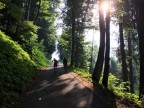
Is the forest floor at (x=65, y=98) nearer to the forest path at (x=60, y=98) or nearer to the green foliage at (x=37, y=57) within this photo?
the forest path at (x=60, y=98)

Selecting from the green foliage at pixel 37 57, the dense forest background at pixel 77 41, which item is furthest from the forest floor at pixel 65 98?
the green foliage at pixel 37 57

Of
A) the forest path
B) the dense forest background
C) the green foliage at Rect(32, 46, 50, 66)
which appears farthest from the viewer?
the green foliage at Rect(32, 46, 50, 66)

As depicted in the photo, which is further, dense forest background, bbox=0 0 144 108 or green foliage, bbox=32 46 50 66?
green foliage, bbox=32 46 50 66

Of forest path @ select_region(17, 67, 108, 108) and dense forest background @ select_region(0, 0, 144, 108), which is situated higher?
dense forest background @ select_region(0, 0, 144, 108)

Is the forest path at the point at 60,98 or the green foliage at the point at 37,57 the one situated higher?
the green foliage at the point at 37,57

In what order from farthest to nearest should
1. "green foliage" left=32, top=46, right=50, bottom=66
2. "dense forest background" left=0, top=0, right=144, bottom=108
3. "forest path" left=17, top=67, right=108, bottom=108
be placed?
"green foliage" left=32, top=46, right=50, bottom=66, "dense forest background" left=0, top=0, right=144, bottom=108, "forest path" left=17, top=67, right=108, bottom=108

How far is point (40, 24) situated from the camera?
58.6 m

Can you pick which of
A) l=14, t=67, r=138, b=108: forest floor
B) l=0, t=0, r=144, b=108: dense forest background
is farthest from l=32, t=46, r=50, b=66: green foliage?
l=14, t=67, r=138, b=108: forest floor

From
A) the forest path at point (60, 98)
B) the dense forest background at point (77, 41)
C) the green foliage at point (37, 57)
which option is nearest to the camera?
the forest path at point (60, 98)

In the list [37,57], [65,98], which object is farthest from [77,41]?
[65,98]

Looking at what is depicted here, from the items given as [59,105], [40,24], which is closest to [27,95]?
[59,105]

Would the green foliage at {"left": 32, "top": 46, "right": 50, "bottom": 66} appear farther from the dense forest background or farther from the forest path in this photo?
the forest path

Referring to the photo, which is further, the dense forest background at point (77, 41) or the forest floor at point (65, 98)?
the dense forest background at point (77, 41)

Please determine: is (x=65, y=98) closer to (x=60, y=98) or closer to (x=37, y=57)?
(x=60, y=98)
